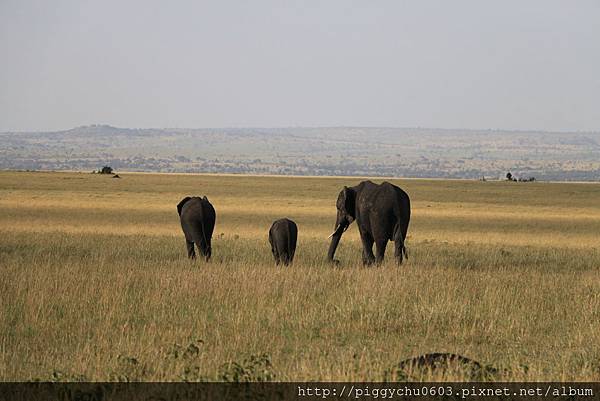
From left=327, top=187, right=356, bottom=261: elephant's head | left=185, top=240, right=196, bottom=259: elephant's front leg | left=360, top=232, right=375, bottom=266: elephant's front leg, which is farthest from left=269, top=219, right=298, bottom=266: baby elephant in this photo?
left=185, top=240, right=196, bottom=259: elephant's front leg

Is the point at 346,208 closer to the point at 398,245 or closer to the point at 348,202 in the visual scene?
the point at 348,202

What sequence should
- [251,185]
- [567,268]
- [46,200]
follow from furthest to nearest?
[251,185] → [46,200] → [567,268]

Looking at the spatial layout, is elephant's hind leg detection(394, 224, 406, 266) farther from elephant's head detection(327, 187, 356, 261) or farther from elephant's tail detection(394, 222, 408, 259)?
elephant's head detection(327, 187, 356, 261)

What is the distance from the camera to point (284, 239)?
20.8 m

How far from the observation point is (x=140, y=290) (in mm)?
16141

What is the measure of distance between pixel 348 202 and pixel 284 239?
2392 mm

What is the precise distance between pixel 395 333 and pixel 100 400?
527 centimetres

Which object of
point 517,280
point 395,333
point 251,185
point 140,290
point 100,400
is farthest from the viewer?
point 251,185

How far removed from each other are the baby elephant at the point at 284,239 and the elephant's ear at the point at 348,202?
1961 millimetres

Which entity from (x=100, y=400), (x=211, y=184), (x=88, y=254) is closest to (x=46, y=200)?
(x=211, y=184)

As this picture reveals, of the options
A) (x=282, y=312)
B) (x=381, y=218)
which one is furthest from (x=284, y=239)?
(x=282, y=312)

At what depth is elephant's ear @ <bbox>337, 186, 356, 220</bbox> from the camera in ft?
73.5

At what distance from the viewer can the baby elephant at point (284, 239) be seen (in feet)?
67.9

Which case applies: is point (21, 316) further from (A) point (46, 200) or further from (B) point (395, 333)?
(A) point (46, 200)
